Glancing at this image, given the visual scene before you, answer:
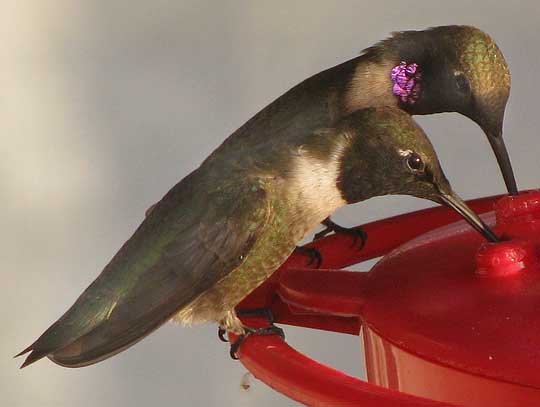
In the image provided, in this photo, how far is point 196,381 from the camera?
8.18 ft

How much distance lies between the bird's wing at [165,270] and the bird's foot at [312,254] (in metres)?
0.13

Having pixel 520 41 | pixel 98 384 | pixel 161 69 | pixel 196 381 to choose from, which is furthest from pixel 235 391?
pixel 520 41

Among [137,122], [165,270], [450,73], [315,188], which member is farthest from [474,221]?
[137,122]

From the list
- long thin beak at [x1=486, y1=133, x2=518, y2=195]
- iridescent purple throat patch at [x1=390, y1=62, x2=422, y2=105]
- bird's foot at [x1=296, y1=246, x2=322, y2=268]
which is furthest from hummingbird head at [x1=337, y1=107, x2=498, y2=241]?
iridescent purple throat patch at [x1=390, y1=62, x2=422, y2=105]

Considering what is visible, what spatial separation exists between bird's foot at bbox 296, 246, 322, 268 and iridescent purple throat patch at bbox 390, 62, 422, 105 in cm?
50

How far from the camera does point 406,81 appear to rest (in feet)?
6.55

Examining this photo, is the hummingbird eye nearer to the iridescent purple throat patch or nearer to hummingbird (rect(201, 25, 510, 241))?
hummingbird (rect(201, 25, 510, 241))

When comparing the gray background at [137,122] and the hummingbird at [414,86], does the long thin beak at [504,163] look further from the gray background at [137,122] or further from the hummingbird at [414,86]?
the gray background at [137,122]

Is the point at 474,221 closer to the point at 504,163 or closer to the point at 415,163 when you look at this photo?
the point at 415,163

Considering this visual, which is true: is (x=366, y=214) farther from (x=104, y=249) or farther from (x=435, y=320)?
(x=435, y=320)

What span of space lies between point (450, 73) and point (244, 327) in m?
0.78

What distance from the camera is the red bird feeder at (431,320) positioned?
3.26 ft

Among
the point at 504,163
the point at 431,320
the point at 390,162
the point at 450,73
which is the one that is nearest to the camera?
the point at 431,320

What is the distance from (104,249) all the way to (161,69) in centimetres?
39
